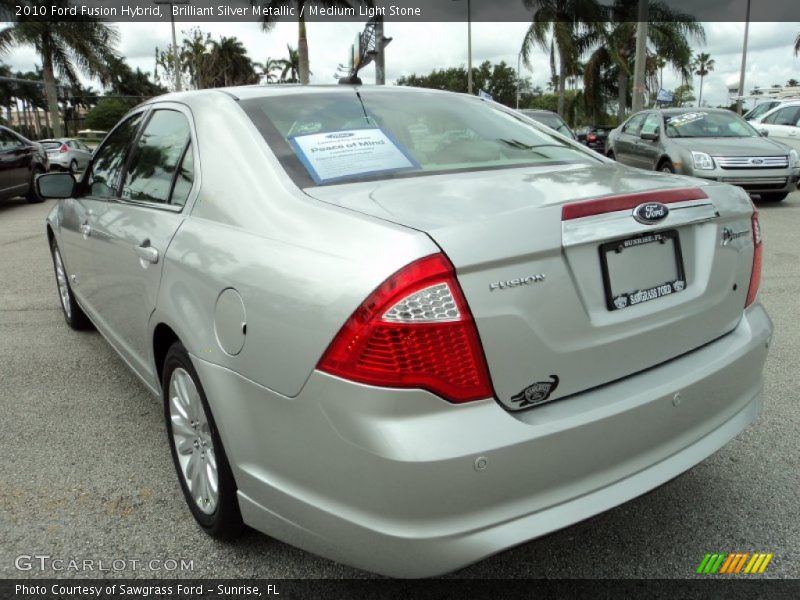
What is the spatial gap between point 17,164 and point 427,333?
14117 mm

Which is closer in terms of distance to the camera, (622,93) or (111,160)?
(111,160)

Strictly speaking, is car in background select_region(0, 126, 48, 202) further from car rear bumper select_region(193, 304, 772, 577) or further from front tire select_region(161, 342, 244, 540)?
car rear bumper select_region(193, 304, 772, 577)

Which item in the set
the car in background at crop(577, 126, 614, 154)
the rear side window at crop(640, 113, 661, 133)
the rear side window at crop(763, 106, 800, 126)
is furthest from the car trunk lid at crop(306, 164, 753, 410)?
the car in background at crop(577, 126, 614, 154)

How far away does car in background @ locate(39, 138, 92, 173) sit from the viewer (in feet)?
76.3

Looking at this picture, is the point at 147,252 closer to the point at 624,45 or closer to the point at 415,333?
the point at 415,333

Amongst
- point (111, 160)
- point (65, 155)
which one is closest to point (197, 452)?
point (111, 160)

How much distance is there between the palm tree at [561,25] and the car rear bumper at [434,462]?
118ft

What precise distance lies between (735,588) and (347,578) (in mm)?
1221

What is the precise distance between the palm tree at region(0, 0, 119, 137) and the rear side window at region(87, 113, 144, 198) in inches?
1248

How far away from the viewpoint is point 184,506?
2775 mm

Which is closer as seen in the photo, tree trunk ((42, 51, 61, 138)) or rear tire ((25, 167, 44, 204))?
rear tire ((25, 167, 44, 204))

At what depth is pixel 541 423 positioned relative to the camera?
5.93ft

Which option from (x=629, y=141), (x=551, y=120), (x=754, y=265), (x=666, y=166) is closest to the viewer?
(x=754, y=265)

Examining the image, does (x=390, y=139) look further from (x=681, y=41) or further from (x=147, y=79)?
(x=147, y=79)
